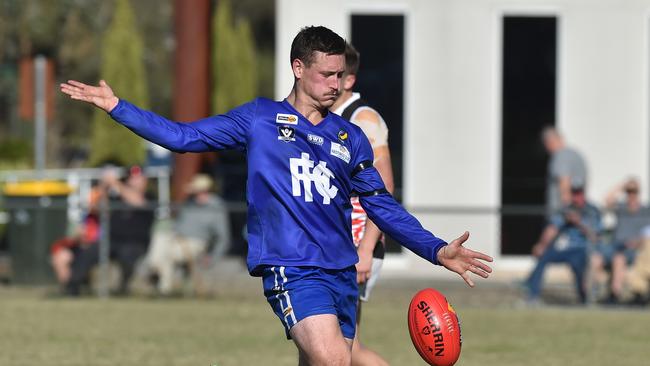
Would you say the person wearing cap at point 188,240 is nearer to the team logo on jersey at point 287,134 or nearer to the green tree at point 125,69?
the team logo on jersey at point 287,134

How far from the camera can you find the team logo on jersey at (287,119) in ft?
21.7

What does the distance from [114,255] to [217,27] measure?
26.0 metres

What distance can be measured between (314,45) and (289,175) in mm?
628

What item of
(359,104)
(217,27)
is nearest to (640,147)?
(359,104)

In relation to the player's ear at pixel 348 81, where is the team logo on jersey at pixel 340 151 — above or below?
below

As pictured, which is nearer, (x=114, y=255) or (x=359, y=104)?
(x=359, y=104)

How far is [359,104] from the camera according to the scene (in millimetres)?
8133

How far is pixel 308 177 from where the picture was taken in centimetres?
Result: 656

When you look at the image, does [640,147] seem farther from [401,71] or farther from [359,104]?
[359,104]

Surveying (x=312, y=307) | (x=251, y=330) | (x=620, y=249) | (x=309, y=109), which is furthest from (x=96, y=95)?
(x=620, y=249)

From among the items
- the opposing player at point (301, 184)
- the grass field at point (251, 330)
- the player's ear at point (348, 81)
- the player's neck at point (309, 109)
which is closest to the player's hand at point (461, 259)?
the opposing player at point (301, 184)

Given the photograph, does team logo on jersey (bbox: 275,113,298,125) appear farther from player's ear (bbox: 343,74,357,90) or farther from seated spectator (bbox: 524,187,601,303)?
seated spectator (bbox: 524,187,601,303)

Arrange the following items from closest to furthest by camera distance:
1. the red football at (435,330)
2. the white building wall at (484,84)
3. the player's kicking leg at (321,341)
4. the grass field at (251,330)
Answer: the player's kicking leg at (321,341) → the red football at (435,330) → the grass field at (251,330) → the white building wall at (484,84)

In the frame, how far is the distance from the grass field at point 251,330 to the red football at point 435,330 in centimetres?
416
